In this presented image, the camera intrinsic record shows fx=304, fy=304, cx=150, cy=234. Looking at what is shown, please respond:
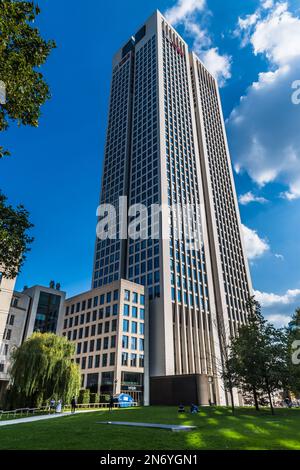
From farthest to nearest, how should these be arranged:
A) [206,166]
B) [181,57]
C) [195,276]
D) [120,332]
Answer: [181,57] < [206,166] < [195,276] < [120,332]

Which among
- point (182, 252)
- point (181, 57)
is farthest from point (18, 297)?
point (181, 57)

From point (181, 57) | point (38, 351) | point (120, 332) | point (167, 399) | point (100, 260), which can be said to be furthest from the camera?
point (181, 57)

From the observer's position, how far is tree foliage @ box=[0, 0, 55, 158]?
42.5 ft

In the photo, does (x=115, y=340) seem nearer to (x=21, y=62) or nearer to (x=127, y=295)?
(x=127, y=295)

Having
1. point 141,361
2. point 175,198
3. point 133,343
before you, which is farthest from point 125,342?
point 175,198

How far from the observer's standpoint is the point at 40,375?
33.4 meters

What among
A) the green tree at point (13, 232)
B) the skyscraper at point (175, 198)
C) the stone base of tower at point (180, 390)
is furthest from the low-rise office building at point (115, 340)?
the green tree at point (13, 232)

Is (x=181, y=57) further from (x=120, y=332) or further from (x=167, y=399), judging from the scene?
(x=167, y=399)

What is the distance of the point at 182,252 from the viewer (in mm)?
75875

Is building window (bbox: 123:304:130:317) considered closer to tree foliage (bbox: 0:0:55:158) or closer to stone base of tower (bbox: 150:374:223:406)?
stone base of tower (bbox: 150:374:223:406)

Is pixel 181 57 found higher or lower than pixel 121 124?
higher

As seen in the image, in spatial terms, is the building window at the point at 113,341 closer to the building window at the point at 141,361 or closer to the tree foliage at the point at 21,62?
the building window at the point at 141,361

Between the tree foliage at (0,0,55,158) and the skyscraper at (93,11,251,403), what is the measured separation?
49.1 meters

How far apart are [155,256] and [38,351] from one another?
134 feet
